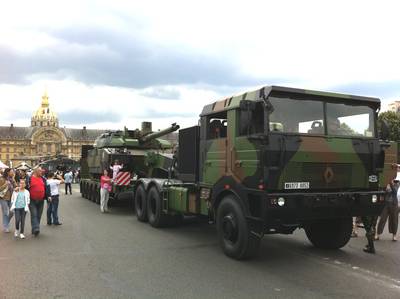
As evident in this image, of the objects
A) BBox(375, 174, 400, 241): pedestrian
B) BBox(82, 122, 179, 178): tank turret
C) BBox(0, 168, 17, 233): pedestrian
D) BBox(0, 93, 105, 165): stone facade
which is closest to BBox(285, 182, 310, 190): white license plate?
BBox(375, 174, 400, 241): pedestrian

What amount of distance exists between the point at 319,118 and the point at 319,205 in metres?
1.52

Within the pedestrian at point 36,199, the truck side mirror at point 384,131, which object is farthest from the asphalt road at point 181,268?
the truck side mirror at point 384,131

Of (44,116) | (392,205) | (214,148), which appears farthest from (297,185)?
(44,116)

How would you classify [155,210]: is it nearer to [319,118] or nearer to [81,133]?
[319,118]

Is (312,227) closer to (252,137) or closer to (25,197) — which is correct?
(252,137)

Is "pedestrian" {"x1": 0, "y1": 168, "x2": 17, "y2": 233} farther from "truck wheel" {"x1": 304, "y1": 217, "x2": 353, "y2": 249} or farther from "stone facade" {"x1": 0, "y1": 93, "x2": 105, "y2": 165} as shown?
"stone facade" {"x1": 0, "y1": 93, "x2": 105, "y2": 165}

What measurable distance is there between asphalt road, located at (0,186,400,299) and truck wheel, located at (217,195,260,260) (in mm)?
199

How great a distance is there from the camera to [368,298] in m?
5.93

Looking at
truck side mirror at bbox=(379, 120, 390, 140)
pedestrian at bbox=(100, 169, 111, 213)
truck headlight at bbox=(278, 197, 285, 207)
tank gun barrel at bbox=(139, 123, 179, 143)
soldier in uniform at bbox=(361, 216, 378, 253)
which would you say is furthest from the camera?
pedestrian at bbox=(100, 169, 111, 213)

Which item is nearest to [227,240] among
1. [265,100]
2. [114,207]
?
[265,100]

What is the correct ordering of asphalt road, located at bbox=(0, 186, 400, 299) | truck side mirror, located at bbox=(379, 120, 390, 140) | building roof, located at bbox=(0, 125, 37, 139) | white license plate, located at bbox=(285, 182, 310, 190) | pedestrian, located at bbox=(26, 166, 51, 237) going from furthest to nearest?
building roof, located at bbox=(0, 125, 37, 139) → pedestrian, located at bbox=(26, 166, 51, 237) → truck side mirror, located at bbox=(379, 120, 390, 140) → white license plate, located at bbox=(285, 182, 310, 190) → asphalt road, located at bbox=(0, 186, 400, 299)

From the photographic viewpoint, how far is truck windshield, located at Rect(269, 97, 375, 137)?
7582 mm

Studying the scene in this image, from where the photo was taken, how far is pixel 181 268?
298 inches

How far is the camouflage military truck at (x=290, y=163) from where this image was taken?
7402 mm
